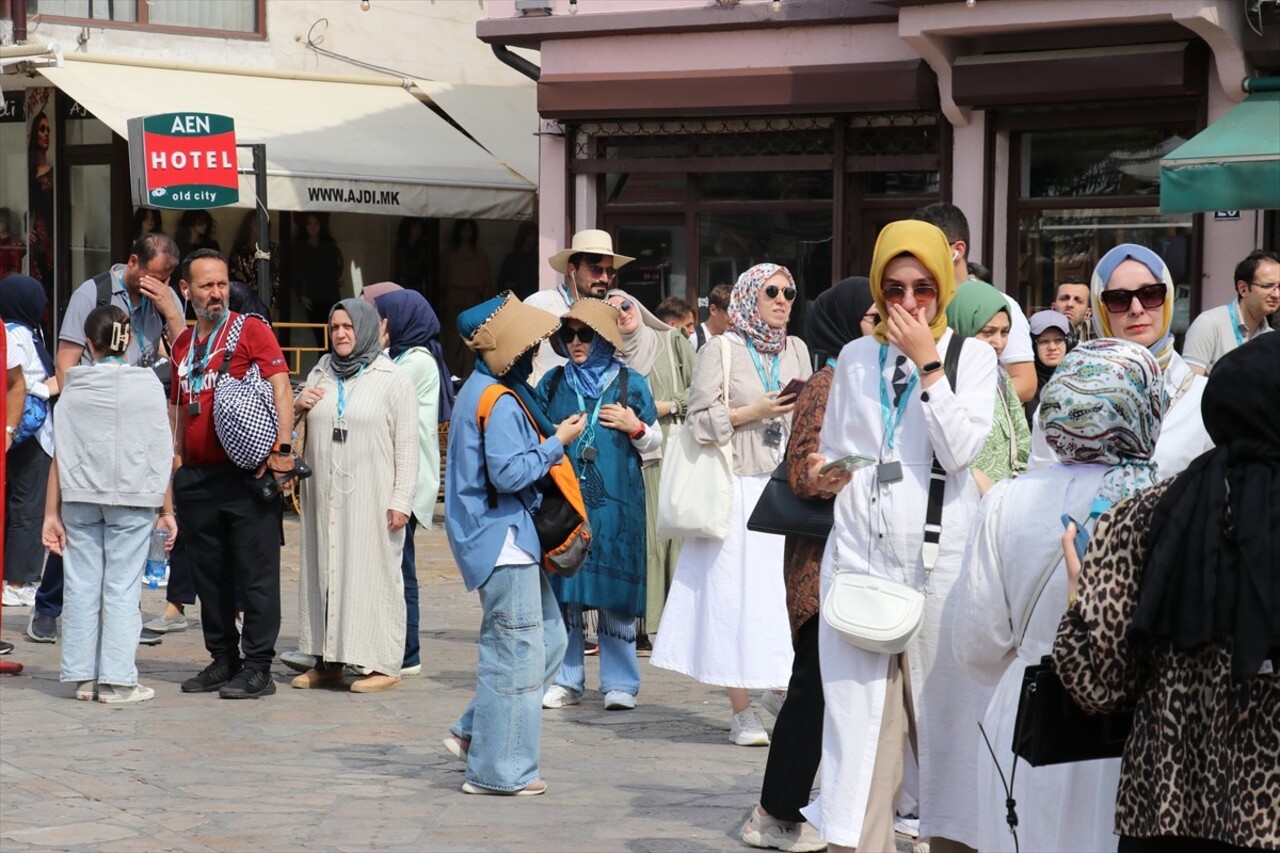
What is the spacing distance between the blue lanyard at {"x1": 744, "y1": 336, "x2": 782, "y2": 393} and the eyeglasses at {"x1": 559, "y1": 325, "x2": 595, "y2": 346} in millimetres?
683

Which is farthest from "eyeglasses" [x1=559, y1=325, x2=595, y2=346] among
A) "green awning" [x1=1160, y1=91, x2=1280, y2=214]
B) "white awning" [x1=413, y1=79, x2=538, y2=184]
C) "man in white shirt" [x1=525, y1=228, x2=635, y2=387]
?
"white awning" [x1=413, y1=79, x2=538, y2=184]

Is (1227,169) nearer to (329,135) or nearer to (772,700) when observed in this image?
(772,700)

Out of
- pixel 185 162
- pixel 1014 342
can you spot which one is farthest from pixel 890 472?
pixel 185 162

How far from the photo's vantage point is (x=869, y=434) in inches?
228

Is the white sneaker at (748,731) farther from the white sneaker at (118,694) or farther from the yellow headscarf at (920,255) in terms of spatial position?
the yellow headscarf at (920,255)

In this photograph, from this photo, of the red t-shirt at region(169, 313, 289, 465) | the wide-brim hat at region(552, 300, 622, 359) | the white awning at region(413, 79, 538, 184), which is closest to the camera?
the wide-brim hat at region(552, 300, 622, 359)

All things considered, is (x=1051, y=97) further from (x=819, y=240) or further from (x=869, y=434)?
(x=869, y=434)

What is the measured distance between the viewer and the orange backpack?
7.33 metres

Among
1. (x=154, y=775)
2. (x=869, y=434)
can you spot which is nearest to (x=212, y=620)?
(x=154, y=775)

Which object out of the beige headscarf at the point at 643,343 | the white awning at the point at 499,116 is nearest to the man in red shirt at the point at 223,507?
the beige headscarf at the point at 643,343

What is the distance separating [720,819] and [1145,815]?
3.28 metres

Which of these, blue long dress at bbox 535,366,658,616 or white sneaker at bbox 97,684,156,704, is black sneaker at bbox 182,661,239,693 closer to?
white sneaker at bbox 97,684,156,704

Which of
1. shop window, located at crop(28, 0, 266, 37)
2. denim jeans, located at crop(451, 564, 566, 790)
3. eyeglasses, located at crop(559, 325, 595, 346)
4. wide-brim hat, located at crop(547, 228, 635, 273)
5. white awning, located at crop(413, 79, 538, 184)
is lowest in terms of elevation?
denim jeans, located at crop(451, 564, 566, 790)

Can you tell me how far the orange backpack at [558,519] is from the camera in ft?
24.0
